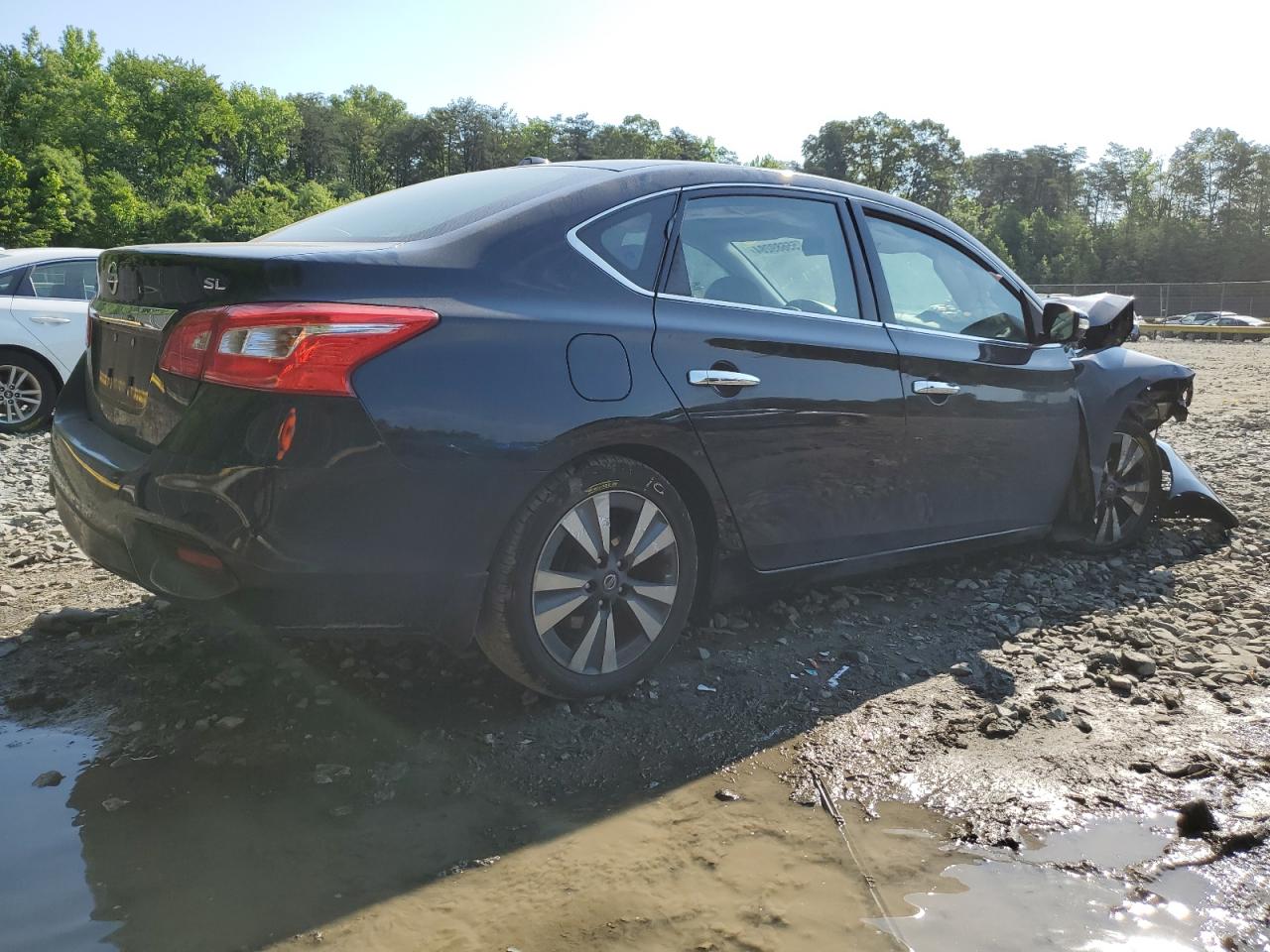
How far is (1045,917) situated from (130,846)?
200cm

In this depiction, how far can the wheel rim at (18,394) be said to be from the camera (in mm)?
8422

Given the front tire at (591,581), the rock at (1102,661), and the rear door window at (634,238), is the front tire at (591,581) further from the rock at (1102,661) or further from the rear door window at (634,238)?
the rock at (1102,661)

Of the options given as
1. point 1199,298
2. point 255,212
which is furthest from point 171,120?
point 1199,298

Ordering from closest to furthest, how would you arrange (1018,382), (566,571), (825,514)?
1. (566,571)
2. (825,514)
3. (1018,382)

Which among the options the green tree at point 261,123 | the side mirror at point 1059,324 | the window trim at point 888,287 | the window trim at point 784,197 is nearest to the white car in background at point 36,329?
the window trim at point 784,197

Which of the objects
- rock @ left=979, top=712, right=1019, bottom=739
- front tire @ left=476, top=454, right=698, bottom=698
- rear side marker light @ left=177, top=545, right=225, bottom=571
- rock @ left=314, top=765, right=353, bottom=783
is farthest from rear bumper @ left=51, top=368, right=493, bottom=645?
rock @ left=979, top=712, right=1019, bottom=739

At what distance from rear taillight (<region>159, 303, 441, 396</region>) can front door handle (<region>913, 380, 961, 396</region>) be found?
81.0 inches

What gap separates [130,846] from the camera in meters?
2.43

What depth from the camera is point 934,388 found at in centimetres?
401

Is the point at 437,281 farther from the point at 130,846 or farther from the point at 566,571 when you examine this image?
the point at 130,846

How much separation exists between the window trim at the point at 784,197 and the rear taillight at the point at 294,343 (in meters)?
0.98

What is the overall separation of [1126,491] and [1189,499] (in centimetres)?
48

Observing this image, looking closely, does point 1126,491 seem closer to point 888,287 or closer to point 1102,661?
point 1102,661


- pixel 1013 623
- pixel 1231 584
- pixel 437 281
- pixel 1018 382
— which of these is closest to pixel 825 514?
pixel 1013 623
